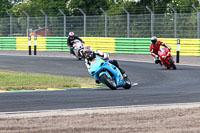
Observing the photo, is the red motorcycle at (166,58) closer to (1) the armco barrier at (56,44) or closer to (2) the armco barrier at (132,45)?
(2) the armco barrier at (132,45)

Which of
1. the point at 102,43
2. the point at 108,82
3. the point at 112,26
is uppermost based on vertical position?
the point at 112,26

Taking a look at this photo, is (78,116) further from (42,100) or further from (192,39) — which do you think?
(192,39)

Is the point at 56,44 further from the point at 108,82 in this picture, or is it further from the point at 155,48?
the point at 108,82

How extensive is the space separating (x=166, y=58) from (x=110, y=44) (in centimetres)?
1014

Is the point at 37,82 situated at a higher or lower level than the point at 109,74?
lower

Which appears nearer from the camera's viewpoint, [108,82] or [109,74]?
[108,82]

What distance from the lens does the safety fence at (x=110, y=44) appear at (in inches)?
1050

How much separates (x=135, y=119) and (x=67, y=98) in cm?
305

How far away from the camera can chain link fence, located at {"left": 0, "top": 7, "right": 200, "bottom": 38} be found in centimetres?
2770

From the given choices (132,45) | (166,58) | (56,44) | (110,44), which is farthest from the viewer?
(56,44)

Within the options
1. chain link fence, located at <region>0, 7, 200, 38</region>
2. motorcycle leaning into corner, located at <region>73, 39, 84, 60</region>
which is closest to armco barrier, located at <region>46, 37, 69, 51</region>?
chain link fence, located at <region>0, 7, 200, 38</region>

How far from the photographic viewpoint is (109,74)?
43.1 feet

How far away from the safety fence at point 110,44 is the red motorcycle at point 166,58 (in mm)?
6095

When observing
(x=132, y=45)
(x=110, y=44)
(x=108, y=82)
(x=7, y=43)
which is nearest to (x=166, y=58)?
(x=108, y=82)
